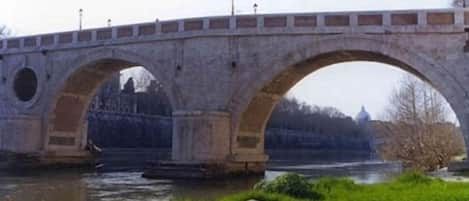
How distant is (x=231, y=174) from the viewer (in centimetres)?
2425

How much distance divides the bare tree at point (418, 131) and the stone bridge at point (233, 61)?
12.1 feet

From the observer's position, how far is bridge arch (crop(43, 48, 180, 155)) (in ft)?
90.9

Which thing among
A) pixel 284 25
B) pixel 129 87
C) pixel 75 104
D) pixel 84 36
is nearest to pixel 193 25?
pixel 284 25

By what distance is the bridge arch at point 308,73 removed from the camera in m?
21.5

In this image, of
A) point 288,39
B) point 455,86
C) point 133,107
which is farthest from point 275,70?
point 133,107

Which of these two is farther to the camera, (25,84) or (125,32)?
(25,84)

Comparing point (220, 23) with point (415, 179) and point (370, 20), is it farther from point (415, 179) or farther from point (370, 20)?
point (415, 179)

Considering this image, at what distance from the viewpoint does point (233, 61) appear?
2445 centimetres

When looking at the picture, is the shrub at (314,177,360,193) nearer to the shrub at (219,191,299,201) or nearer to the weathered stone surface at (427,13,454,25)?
the shrub at (219,191,299,201)

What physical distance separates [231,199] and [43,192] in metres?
10.1

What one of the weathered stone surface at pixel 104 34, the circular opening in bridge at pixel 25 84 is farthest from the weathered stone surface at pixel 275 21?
the circular opening in bridge at pixel 25 84

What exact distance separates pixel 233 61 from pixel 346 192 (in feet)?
44.9

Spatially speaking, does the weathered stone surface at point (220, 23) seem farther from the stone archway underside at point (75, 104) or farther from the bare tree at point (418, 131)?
the bare tree at point (418, 131)

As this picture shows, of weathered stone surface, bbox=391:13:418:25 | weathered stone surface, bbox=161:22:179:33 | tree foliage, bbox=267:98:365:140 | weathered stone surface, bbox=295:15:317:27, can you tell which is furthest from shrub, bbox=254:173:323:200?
tree foliage, bbox=267:98:365:140
